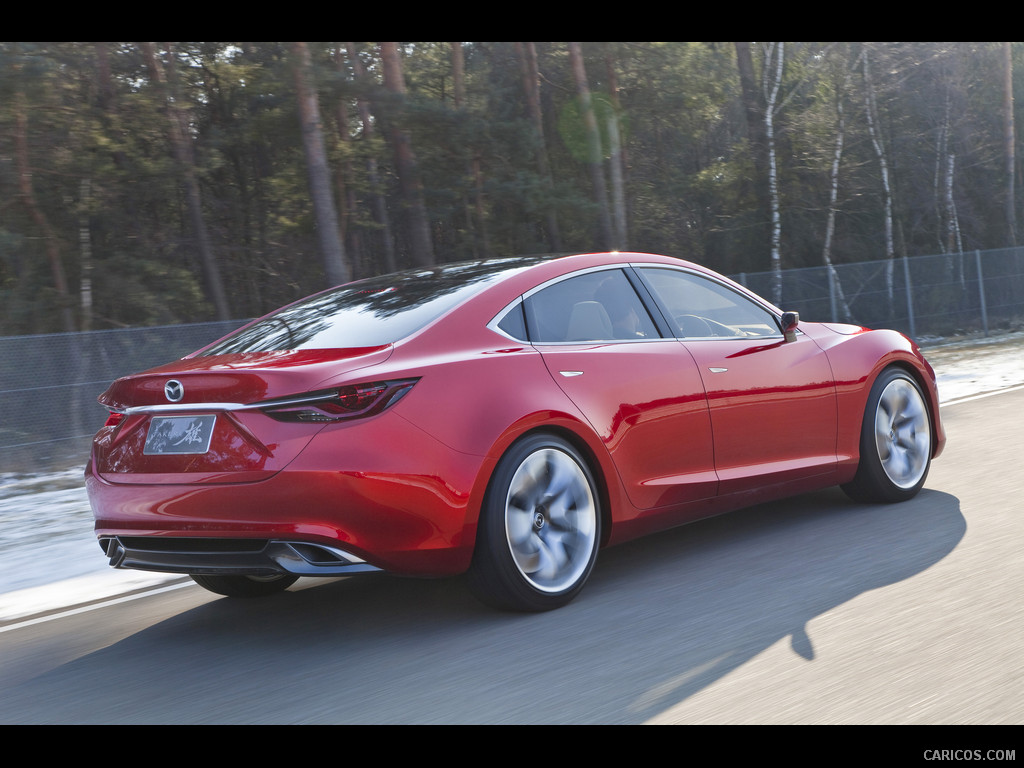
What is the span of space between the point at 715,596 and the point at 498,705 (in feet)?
4.86

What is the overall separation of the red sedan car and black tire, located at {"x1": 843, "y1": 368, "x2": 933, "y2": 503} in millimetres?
231

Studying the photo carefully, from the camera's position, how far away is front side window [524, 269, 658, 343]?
16.5 ft

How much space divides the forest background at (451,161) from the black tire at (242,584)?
1409 cm

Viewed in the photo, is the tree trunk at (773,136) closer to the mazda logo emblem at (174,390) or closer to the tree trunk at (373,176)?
the tree trunk at (373,176)

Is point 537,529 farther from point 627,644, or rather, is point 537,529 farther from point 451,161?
point 451,161

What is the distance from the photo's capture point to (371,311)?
496 cm

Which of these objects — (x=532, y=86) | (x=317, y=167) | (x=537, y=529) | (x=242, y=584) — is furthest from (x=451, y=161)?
(x=537, y=529)

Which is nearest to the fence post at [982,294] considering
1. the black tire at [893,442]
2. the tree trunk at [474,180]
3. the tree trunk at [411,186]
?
the tree trunk at [474,180]

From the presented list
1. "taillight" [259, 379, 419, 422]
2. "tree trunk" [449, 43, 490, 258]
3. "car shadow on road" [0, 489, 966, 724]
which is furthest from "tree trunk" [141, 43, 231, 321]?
"taillight" [259, 379, 419, 422]

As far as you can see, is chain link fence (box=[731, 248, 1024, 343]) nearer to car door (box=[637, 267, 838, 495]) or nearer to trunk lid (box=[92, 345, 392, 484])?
car door (box=[637, 267, 838, 495])

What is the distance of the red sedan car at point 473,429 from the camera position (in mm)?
4176

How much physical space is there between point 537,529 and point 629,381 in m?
0.85
